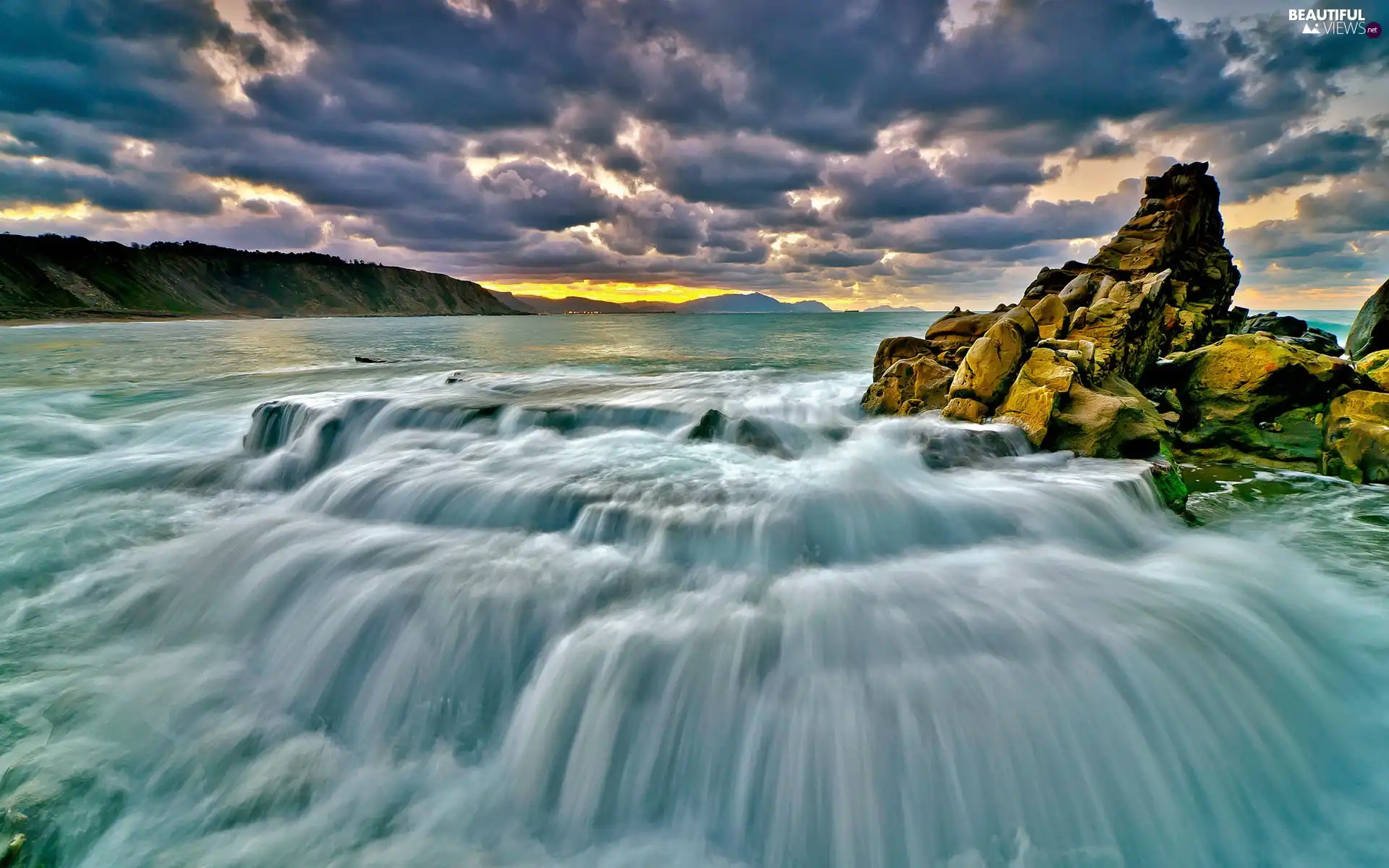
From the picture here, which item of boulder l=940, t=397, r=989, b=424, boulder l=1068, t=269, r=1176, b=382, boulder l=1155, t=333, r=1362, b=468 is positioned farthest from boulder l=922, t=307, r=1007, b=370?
boulder l=1155, t=333, r=1362, b=468

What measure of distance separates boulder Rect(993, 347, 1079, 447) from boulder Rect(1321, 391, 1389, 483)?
351cm

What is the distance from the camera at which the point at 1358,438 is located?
8.38 metres

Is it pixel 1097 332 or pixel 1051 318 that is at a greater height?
pixel 1051 318

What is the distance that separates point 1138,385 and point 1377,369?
134 inches

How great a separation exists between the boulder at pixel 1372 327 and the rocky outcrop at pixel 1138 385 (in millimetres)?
42

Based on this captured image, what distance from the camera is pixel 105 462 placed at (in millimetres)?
10258

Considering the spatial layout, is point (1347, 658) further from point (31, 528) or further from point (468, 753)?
point (31, 528)

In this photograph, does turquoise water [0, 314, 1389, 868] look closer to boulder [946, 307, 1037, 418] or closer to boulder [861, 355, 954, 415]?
boulder [946, 307, 1037, 418]

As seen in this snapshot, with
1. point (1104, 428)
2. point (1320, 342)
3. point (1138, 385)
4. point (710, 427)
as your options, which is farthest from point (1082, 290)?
point (710, 427)

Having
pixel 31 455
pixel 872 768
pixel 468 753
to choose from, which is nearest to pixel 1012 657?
pixel 872 768

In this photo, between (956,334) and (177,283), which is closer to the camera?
(956,334)

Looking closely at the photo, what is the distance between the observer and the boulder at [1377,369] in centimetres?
918

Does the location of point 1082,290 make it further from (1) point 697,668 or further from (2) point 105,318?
(2) point 105,318

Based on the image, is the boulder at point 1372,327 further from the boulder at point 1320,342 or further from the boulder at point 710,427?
the boulder at point 710,427
